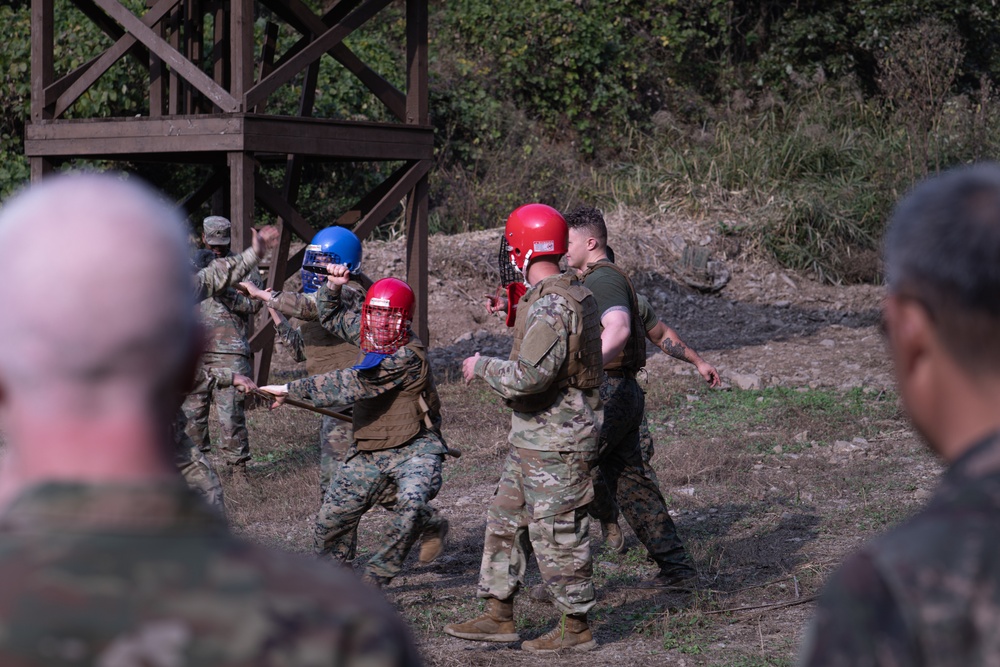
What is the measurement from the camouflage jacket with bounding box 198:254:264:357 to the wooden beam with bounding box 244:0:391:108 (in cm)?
195

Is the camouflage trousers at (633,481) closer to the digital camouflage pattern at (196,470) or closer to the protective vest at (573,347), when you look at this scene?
the protective vest at (573,347)

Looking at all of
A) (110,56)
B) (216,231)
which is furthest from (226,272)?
(110,56)

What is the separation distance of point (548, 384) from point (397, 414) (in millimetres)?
986

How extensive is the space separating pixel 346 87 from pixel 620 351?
12.0 metres

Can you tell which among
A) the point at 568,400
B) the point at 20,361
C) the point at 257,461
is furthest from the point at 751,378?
the point at 20,361

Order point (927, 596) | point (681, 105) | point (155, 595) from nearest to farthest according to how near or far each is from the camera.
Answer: point (155, 595)
point (927, 596)
point (681, 105)

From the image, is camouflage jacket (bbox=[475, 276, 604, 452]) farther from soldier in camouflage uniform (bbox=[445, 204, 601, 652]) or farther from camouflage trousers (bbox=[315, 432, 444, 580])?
camouflage trousers (bbox=[315, 432, 444, 580])

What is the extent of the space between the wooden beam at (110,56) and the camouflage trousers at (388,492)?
6.23 meters

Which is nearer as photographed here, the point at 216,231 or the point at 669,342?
the point at 669,342

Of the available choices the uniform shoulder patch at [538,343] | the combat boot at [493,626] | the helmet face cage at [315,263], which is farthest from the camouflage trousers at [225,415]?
the uniform shoulder patch at [538,343]

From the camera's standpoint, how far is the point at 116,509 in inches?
54.6

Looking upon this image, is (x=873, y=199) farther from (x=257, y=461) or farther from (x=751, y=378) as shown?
(x=257, y=461)

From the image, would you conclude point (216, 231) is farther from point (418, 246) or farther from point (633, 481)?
point (633, 481)

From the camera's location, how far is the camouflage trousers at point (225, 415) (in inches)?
343
